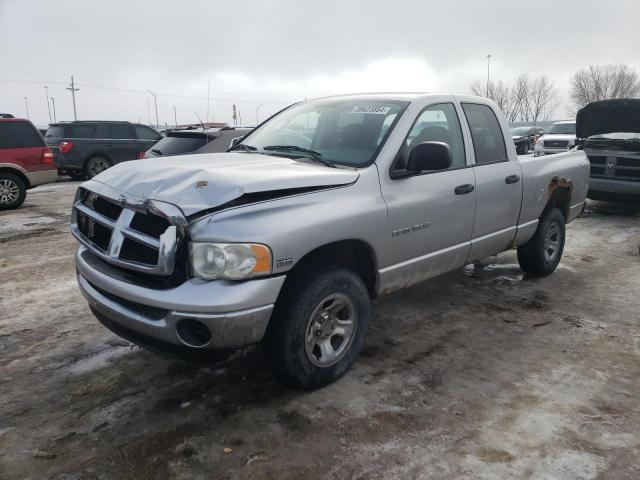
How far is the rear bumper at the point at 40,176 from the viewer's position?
34.4 feet

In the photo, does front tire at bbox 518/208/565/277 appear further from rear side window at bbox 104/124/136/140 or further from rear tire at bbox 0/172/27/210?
rear side window at bbox 104/124/136/140

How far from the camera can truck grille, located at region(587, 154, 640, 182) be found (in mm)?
8867

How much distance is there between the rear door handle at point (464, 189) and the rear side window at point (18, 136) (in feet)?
31.7

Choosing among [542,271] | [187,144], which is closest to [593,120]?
[542,271]

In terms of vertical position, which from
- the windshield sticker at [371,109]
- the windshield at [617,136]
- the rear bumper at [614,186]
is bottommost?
the rear bumper at [614,186]

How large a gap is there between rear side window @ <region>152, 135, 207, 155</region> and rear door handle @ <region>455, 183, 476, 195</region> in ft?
17.7

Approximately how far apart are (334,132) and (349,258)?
1032 millimetres

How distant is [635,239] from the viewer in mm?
7484

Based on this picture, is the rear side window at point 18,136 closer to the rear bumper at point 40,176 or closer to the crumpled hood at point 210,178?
the rear bumper at point 40,176

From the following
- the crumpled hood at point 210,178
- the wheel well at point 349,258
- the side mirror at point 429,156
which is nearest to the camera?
the crumpled hood at point 210,178

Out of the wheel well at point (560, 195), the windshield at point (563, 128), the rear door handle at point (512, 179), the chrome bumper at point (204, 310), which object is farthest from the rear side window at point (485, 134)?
the windshield at point (563, 128)

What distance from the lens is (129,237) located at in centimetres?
288

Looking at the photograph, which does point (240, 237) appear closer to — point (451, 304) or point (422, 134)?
point (422, 134)

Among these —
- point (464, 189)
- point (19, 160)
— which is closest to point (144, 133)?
point (19, 160)
